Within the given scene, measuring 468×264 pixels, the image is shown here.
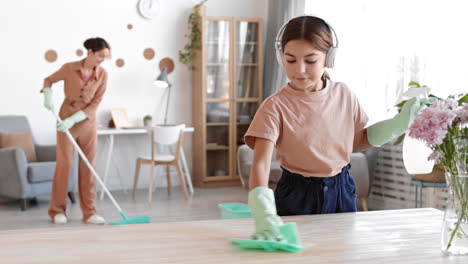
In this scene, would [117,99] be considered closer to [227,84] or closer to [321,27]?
[227,84]

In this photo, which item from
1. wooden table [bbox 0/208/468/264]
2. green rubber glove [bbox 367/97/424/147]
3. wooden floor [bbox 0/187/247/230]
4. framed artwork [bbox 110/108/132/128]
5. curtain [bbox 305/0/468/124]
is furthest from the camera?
A: framed artwork [bbox 110/108/132/128]

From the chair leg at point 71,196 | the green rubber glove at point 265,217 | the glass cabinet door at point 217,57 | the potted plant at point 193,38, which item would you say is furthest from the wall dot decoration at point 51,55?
the green rubber glove at point 265,217

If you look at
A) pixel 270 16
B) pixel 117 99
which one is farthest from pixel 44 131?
pixel 270 16

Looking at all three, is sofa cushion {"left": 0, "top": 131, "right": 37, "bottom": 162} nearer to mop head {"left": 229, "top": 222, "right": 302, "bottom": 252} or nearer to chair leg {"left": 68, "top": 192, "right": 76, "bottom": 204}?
chair leg {"left": 68, "top": 192, "right": 76, "bottom": 204}

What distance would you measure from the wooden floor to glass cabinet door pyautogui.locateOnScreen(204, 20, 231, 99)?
3.51ft

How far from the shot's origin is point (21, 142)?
5.75m

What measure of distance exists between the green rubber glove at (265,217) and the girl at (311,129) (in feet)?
0.31

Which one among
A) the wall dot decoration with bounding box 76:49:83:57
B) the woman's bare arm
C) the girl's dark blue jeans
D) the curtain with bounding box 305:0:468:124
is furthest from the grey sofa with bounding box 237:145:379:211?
the woman's bare arm

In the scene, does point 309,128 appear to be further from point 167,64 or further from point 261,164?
point 167,64

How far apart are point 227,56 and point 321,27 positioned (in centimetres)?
491

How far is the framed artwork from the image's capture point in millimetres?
6320

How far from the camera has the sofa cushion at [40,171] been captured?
5355mm

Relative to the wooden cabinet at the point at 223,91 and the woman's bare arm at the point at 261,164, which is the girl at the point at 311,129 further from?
the wooden cabinet at the point at 223,91

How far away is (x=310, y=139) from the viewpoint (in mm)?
1805
